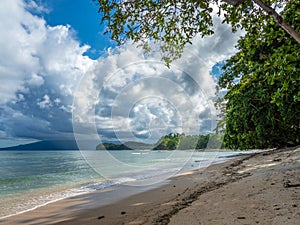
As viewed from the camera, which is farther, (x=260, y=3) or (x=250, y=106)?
(x=250, y=106)

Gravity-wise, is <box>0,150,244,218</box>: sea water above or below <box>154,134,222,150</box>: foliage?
below

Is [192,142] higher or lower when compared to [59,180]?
higher

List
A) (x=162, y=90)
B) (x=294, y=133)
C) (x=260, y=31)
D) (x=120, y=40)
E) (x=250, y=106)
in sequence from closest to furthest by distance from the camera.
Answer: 1. (x=120, y=40)
2. (x=260, y=31)
3. (x=162, y=90)
4. (x=250, y=106)
5. (x=294, y=133)

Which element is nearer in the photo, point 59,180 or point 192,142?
point 59,180

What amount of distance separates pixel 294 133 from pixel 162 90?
12.5 m

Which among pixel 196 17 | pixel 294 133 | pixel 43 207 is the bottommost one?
pixel 43 207

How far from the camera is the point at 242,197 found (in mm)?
4996

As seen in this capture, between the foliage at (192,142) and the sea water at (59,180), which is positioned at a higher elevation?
the foliage at (192,142)

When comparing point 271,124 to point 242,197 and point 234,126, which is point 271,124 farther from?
point 242,197

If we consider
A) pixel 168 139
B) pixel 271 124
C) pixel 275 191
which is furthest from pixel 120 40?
pixel 168 139

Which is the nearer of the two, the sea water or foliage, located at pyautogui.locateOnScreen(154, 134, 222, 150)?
the sea water

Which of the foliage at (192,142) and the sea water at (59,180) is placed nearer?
the sea water at (59,180)

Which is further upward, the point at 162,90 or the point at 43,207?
the point at 162,90

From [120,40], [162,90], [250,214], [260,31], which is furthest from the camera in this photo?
[162,90]
